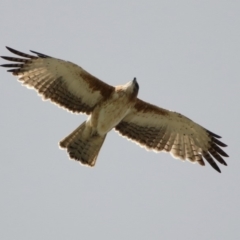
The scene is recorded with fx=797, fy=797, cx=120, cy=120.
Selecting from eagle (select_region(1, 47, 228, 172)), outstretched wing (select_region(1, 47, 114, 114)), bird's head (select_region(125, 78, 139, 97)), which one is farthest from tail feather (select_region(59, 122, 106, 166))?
bird's head (select_region(125, 78, 139, 97))

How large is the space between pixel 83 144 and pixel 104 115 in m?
0.73

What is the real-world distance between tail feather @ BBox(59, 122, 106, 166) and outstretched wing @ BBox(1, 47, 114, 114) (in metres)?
0.39

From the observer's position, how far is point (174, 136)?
15.2 metres

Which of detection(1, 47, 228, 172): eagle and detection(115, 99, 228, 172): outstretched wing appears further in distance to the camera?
detection(115, 99, 228, 172): outstretched wing

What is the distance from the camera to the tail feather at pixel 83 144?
14.6 metres

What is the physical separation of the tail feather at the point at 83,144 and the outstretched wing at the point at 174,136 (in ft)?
2.24

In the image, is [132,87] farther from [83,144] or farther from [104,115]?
[83,144]

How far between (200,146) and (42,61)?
11.3ft

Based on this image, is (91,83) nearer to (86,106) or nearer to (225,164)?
(86,106)

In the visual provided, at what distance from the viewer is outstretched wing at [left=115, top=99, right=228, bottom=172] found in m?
15.0

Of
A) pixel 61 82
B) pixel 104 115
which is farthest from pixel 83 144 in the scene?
pixel 61 82

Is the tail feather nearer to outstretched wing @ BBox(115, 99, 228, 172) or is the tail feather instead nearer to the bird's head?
outstretched wing @ BBox(115, 99, 228, 172)

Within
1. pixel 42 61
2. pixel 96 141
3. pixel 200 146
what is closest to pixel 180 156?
pixel 200 146

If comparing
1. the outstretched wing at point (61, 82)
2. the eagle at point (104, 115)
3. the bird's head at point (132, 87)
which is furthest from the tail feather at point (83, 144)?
the bird's head at point (132, 87)
